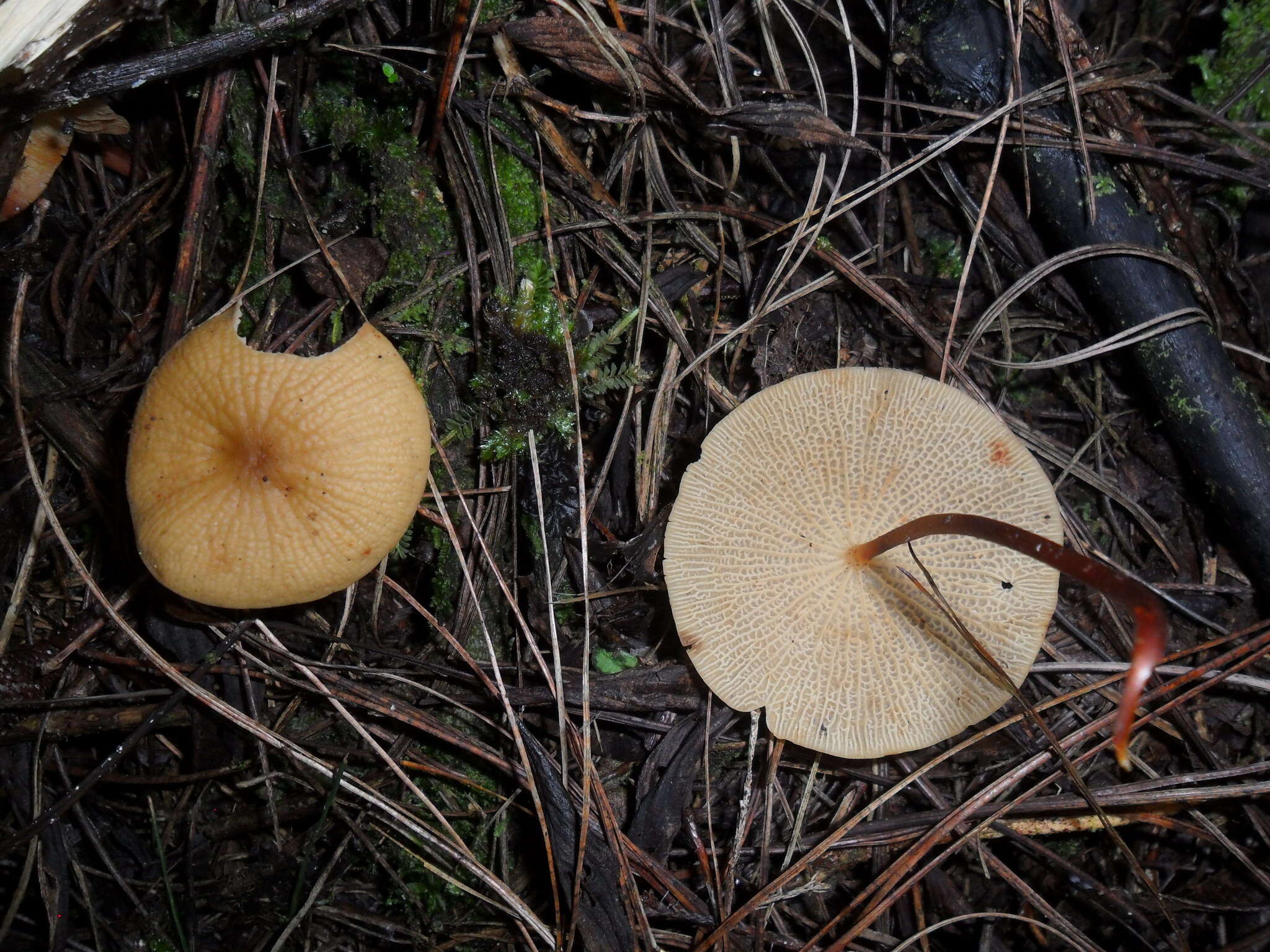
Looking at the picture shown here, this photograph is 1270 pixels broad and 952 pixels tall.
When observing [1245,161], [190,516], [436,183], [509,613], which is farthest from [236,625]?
[1245,161]

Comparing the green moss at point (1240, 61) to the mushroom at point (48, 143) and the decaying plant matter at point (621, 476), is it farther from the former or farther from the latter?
the mushroom at point (48, 143)

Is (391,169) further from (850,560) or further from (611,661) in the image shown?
(850,560)

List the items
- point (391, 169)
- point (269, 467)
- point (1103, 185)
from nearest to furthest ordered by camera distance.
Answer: point (269, 467) → point (391, 169) → point (1103, 185)

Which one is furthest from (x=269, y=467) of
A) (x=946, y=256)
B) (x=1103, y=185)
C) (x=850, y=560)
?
(x=1103, y=185)

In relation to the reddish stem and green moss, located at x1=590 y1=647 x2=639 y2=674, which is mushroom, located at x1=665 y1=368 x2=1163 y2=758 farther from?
green moss, located at x1=590 y1=647 x2=639 y2=674

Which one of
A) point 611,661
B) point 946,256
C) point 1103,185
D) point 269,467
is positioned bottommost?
point 611,661

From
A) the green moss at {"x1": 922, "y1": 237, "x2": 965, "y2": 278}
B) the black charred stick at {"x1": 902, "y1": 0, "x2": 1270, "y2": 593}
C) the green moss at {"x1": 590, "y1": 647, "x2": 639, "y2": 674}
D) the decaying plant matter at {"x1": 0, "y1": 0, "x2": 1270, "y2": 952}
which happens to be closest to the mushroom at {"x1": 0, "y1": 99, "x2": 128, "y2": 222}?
the decaying plant matter at {"x1": 0, "y1": 0, "x2": 1270, "y2": 952}

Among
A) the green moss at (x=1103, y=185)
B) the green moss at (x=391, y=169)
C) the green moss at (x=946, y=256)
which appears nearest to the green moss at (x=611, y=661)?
the green moss at (x=391, y=169)

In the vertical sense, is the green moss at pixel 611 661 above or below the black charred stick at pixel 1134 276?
below
